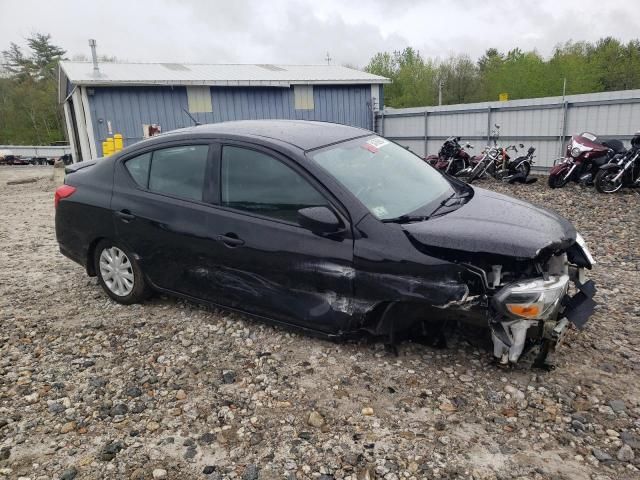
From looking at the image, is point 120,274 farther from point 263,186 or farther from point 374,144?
point 374,144

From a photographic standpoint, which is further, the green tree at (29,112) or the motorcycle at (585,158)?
the green tree at (29,112)

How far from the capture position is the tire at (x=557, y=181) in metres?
10.0

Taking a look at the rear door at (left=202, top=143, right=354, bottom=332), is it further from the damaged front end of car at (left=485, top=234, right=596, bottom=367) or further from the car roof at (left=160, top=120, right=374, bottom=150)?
the damaged front end of car at (left=485, top=234, right=596, bottom=367)

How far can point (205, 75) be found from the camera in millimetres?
18438

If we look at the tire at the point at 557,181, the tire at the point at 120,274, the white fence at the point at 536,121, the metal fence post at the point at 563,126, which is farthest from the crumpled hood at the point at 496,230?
the metal fence post at the point at 563,126

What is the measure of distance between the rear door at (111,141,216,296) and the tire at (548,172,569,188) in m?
8.63

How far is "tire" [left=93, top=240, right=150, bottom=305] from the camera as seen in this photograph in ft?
13.4

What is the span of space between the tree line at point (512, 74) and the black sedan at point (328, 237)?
41946 millimetres

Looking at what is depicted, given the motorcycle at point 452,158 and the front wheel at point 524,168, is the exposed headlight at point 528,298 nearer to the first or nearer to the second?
the front wheel at point 524,168

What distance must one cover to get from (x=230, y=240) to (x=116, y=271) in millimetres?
1414

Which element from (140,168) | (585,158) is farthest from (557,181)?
(140,168)

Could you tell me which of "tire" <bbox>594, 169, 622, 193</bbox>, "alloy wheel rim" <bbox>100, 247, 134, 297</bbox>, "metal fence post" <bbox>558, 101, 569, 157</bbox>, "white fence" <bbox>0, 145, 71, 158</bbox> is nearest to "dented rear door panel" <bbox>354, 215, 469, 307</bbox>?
"alloy wheel rim" <bbox>100, 247, 134, 297</bbox>

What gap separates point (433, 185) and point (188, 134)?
6.47ft

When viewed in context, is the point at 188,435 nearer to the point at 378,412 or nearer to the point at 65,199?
the point at 378,412
